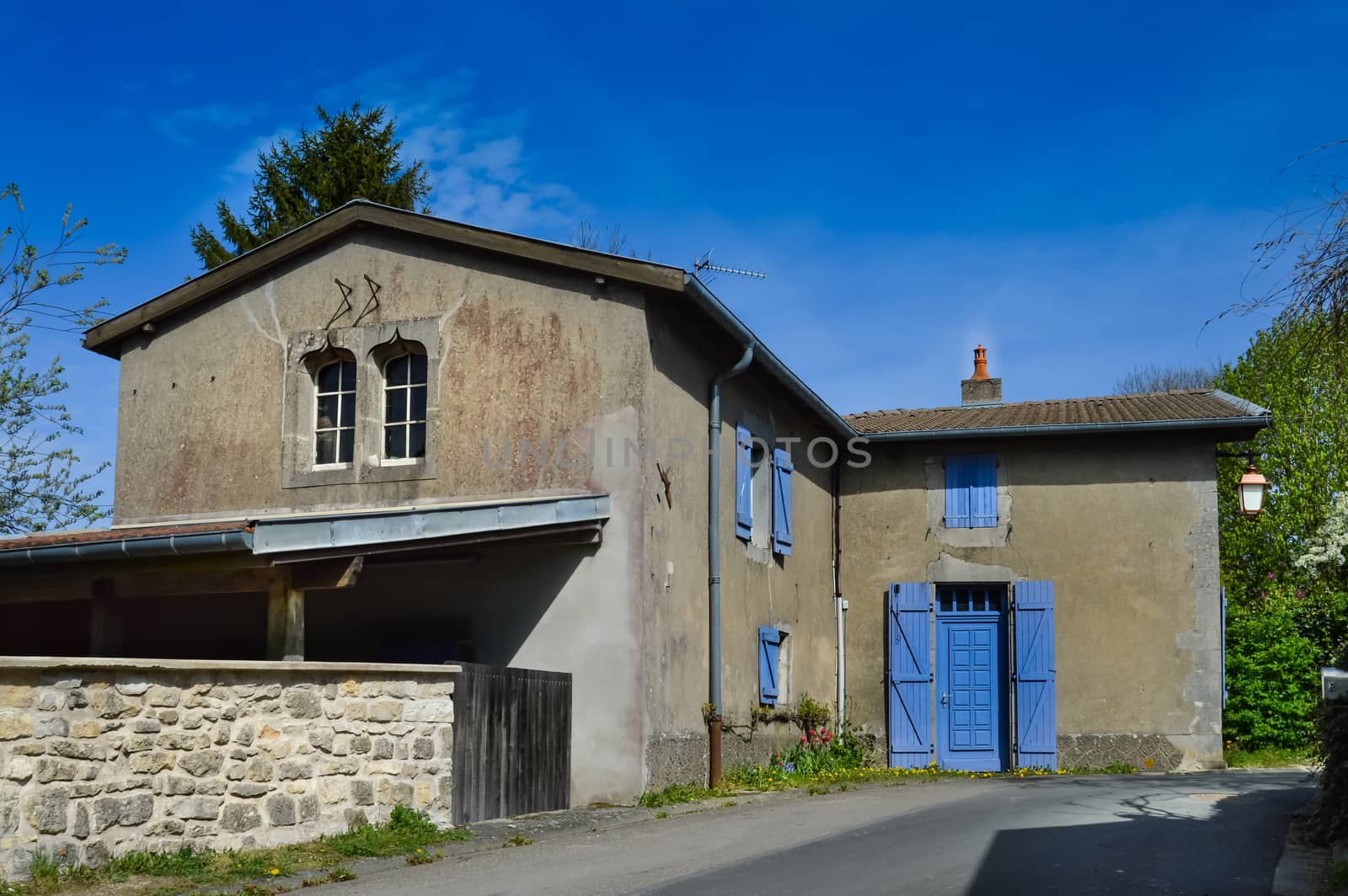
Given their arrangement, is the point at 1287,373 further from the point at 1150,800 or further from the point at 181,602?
the point at 181,602

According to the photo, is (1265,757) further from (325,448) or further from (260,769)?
(260,769)

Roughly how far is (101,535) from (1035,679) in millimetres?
10875

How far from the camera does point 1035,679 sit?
655 inches

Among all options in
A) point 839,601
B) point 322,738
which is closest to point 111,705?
point 322,738

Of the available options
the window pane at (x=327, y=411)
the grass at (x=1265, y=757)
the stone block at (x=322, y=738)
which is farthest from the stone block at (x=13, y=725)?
the grass at (x=1265, y=757)

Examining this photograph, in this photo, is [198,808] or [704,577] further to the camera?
[704,577]

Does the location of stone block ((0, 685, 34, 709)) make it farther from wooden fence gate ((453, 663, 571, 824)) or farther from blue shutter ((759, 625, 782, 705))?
blue shutter ((759, 625, 782, 705))

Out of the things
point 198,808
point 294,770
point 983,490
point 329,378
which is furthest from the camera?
point 983,490

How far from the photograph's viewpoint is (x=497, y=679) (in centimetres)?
1036

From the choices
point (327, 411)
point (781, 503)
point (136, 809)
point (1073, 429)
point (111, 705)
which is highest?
point (1073, 429)

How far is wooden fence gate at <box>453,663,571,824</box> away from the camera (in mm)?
9836

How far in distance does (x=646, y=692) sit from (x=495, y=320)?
3.78 m

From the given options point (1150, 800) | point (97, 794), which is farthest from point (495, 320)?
point (1150, 800)

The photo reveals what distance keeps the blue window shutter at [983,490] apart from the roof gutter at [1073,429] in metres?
0.35
